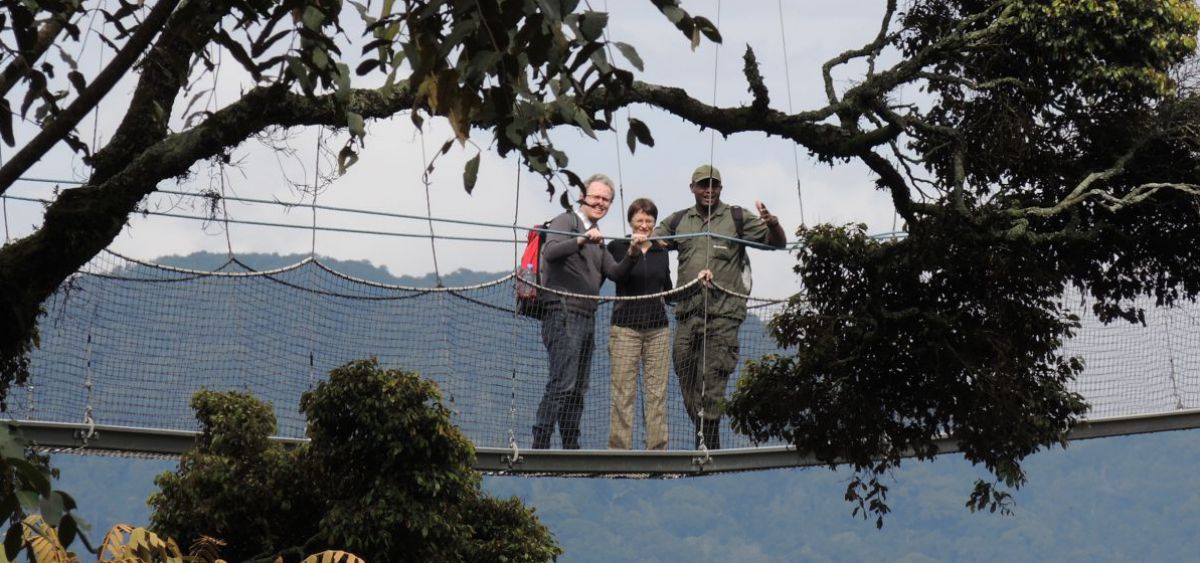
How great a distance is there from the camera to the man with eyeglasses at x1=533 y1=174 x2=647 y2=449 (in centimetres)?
877

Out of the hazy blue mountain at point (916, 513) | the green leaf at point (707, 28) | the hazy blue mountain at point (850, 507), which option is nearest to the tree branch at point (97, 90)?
the green leaf at point (707, 28)

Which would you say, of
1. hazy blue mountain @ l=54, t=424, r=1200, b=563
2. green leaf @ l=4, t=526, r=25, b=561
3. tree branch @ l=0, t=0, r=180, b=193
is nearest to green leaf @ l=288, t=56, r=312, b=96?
tree branch @ l=0, t=0, r=180, b=193

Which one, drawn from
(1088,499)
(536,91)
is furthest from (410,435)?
(1088,499)

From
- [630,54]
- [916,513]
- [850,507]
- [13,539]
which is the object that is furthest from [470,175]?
[916,513]

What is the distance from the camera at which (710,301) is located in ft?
29.7

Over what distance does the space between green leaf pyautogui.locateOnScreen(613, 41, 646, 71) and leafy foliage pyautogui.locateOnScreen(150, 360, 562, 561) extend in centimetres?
491

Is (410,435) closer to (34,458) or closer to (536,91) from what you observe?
(34,458)

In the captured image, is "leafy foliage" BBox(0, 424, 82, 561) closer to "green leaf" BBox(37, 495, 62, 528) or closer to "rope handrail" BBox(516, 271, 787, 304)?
→ "green leaf" BBox(37, 495, 62, 528)

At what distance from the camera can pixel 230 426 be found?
890 cm

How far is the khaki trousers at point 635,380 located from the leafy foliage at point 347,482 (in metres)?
0.70

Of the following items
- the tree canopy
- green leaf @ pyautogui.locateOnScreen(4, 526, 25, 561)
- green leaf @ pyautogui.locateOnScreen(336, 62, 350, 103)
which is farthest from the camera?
the tree canopy

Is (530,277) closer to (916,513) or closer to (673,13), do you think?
(673,13)

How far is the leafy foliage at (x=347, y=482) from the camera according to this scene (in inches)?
332

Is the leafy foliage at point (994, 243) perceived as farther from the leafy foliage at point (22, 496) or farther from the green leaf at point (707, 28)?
the leafy foliage at point (22, 496)
